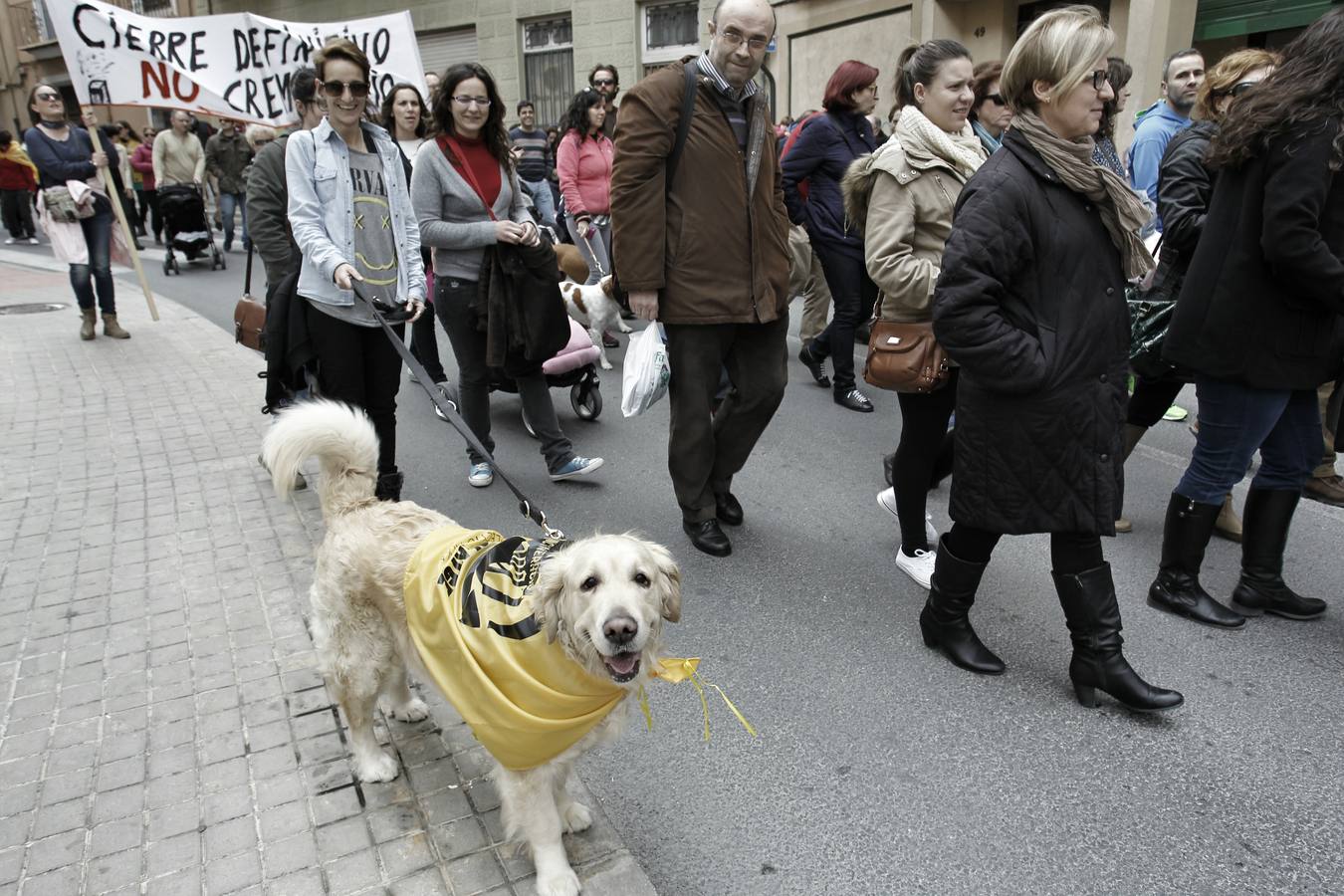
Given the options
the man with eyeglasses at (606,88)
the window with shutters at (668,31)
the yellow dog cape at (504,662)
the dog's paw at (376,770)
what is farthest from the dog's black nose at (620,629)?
the window with shutters at (668,31)

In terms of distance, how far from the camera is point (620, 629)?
206cm

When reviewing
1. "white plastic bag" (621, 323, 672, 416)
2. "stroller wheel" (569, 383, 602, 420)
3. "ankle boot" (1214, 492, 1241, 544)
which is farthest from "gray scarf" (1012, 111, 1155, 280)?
"stroller wheel" (569, 383, 602, 420)

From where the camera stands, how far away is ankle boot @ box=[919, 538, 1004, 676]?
127 inches

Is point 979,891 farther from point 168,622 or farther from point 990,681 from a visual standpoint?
point 168,622

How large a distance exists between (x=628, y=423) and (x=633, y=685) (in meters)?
4.31

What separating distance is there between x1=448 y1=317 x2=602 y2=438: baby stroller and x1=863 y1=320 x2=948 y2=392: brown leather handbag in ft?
9.38

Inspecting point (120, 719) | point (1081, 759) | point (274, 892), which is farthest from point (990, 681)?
point (120, 719)

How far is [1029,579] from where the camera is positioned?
404 cm

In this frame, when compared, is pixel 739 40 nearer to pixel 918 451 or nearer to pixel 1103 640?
pixel 918 451

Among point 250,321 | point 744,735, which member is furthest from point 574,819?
point 250,321

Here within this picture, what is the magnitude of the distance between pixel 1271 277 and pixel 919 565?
1771mm

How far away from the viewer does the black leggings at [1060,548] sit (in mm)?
2975

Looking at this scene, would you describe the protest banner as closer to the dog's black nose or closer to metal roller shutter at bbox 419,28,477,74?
the dog's black nose

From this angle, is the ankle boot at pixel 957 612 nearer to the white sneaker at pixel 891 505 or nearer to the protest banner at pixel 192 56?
the white sneaker at pixel 891 505
